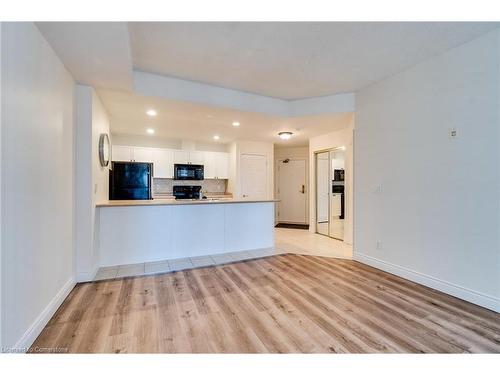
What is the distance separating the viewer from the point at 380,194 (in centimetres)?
323

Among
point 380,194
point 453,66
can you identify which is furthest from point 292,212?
point 453,66

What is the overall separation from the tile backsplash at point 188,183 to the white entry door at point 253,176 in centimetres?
85

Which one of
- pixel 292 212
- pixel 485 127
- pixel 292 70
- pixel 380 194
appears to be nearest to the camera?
pixel 485 127

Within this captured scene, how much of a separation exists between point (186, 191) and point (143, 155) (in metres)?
1.34

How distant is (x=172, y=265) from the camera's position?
10.9ft

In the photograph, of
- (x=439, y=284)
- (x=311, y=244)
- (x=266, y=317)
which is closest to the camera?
(x=266, y=317)

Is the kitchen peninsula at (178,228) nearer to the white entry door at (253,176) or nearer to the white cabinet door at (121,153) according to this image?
the white entry door at (253,176)

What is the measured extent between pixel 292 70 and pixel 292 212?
4.87 meters

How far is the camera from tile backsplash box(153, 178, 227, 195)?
5.94 m

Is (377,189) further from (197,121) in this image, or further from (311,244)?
(197,121)

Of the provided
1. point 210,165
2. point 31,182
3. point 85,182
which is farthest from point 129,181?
point 31,182

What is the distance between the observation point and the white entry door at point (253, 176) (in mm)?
6078
